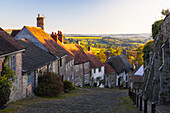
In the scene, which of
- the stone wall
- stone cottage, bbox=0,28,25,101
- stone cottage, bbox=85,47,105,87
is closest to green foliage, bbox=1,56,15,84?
stone cottage, bbox=0,28,25,101

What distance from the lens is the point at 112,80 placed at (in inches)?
2034

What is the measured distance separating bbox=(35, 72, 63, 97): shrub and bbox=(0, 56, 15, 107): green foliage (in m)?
5.20

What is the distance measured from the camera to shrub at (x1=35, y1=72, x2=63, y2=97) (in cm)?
1814

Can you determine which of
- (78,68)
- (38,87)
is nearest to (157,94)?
(38,87)

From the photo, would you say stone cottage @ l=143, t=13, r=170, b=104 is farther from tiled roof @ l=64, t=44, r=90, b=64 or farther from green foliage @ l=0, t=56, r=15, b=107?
tiled roof @ l=64, t=44, r=90, b=64

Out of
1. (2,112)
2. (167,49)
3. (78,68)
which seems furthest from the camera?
(78,68)

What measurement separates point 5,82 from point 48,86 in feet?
22.8

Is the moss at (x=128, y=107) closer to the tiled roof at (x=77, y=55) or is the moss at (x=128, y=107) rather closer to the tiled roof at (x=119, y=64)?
the tiled roof at (x=77, y=55)

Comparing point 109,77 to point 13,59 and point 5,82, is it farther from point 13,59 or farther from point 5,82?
point 5,82

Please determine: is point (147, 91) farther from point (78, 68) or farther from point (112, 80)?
point (112, 80)

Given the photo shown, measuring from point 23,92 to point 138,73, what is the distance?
44058mm

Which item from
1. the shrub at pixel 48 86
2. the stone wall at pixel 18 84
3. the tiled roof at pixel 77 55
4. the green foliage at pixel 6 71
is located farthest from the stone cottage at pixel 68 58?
the green foliage at pixel 6 71

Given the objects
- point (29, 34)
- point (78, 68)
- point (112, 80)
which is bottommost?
point (112, 80)

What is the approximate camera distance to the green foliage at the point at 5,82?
11.0m
